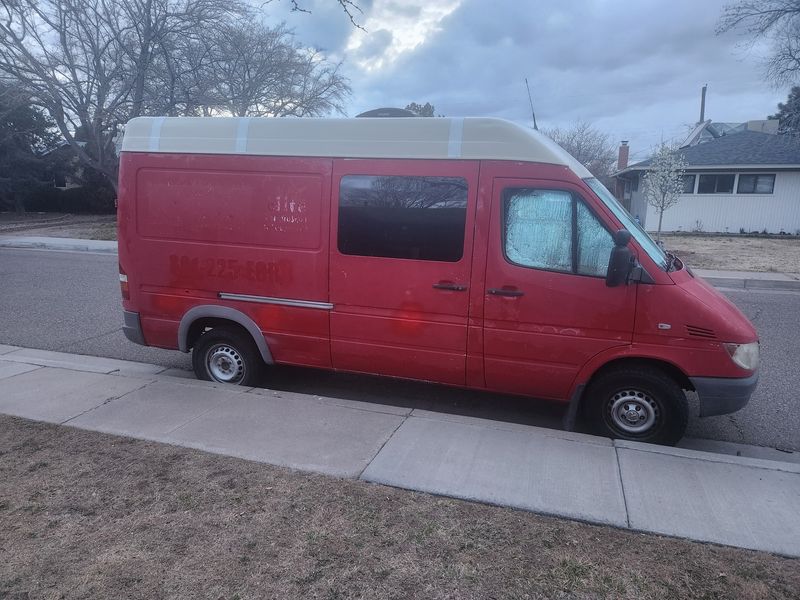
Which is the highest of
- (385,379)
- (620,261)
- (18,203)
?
(18,203)

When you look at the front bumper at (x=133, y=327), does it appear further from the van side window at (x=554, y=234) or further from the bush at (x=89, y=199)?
the bush at (x=89, y=199)

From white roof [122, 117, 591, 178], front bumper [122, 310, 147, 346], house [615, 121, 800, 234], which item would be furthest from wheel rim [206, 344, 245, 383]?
house [615, 121, 800, 234]

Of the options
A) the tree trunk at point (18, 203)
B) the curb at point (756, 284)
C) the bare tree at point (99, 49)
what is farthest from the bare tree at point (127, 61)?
the curb at point (756, 284)

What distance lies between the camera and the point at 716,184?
26.1 metres

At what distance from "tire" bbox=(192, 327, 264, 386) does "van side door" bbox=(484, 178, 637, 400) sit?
2.30m

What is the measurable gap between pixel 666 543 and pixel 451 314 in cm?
225

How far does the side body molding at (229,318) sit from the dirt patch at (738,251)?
1276cm

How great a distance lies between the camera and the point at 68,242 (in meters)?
18.8

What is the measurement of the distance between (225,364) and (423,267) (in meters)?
2.32

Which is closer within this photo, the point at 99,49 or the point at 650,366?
the point at 650,366

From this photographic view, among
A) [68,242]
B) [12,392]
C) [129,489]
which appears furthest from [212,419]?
[68,242]

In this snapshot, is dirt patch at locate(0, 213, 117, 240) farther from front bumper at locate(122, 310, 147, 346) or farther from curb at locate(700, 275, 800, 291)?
→ curb at locate(700, 275, 800, 291)

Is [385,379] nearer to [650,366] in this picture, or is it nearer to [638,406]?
[638,406]

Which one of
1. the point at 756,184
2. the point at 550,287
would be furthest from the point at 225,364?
the point at 756,184
